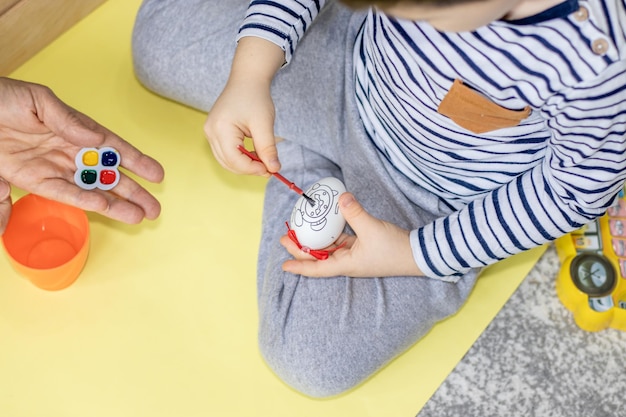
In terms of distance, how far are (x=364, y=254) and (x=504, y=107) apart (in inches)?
9.7

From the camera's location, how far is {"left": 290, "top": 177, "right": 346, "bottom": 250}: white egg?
0.93m

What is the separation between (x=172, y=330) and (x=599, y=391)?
604 mm

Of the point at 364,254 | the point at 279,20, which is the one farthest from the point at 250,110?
the point at 364,254

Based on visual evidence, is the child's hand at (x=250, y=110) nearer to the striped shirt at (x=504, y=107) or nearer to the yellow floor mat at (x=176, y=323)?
the striped shirt at (x=504, y=107)

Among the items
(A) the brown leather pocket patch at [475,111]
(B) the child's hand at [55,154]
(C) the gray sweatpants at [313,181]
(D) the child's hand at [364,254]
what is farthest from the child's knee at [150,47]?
(A) the brown leather pocket patch at [475,111]

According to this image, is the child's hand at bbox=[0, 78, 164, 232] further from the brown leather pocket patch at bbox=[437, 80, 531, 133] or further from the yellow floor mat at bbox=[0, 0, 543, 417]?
the brown leather pocket patch at bbox=[437, 80, 531, 133]

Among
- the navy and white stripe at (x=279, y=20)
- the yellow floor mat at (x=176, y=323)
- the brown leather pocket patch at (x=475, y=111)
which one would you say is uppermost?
the brown leather pocket patch at (x=475, y=111)

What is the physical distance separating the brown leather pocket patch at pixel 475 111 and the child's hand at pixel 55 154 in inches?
17.0

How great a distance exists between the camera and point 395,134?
3.10 ft

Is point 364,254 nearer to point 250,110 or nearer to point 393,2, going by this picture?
point 250,110

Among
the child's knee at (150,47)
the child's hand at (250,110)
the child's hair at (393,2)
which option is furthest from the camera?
the child's knee at (150,47)

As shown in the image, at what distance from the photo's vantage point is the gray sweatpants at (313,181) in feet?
3.20

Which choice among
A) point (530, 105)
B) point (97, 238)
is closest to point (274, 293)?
point (97, 238)

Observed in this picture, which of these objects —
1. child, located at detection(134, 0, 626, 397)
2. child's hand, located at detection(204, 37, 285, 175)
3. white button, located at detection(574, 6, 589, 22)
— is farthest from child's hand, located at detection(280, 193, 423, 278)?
white button, located at detection(574, 6, 589, 22)
